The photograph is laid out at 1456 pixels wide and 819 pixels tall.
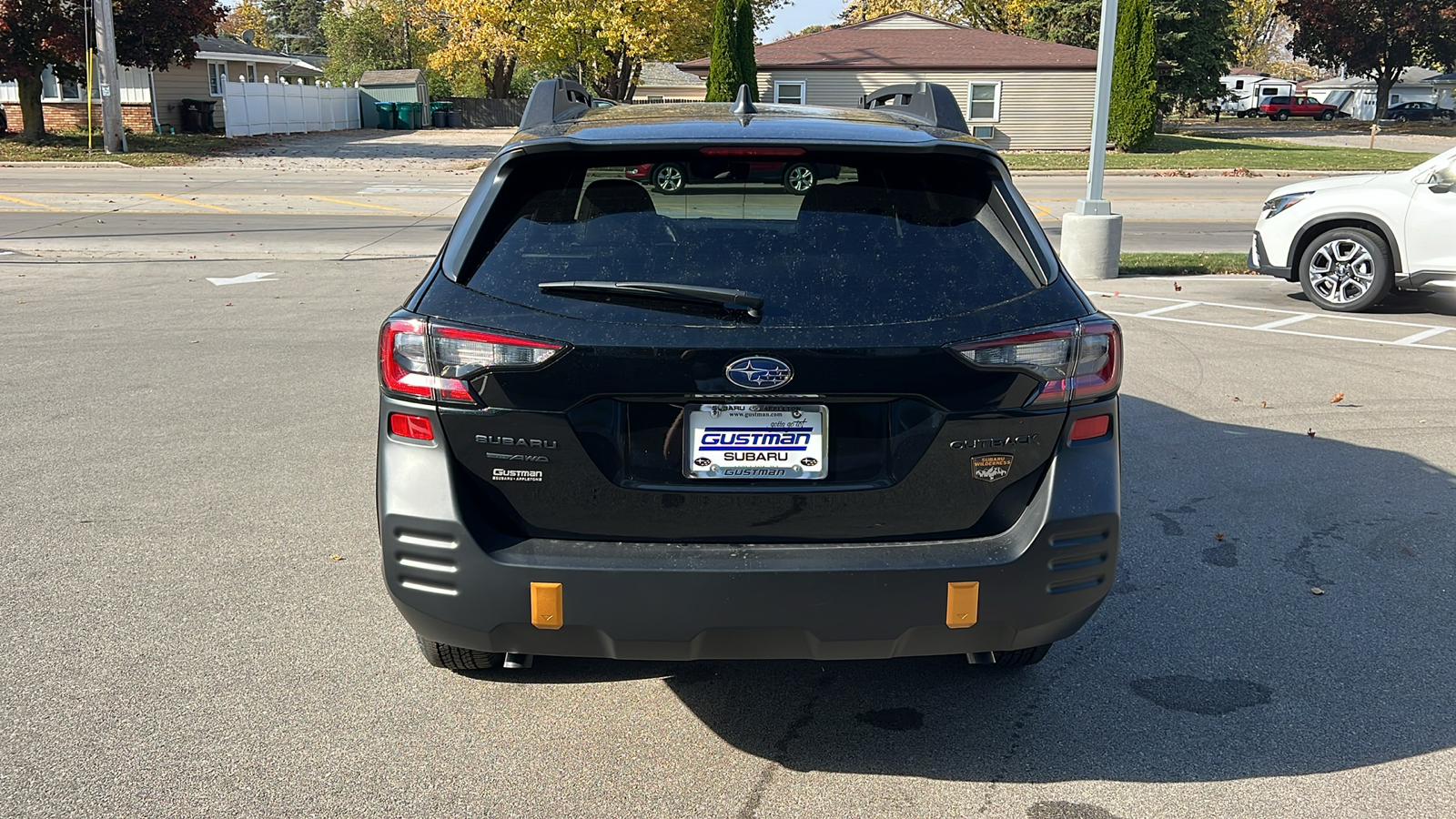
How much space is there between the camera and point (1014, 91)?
4144 centimetres

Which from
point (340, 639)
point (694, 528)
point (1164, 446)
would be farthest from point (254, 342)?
point (694, 528)

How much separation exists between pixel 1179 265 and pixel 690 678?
12.0 metres

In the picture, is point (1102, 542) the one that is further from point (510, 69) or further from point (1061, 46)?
point (510, 69)

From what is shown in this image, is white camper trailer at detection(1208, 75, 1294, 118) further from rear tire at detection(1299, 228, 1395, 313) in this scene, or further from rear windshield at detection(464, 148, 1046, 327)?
rear windshield at detection(464, 148, 1046, 327)

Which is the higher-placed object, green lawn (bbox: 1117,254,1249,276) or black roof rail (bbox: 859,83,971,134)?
black roof rail (bbox: 859,83,971,134)

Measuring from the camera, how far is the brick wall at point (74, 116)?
142 feet

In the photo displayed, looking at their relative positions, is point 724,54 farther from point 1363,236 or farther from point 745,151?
point 745,151

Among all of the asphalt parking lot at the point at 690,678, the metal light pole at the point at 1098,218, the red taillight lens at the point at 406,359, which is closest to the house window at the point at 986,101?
the metal light pole at the point at 1098,218

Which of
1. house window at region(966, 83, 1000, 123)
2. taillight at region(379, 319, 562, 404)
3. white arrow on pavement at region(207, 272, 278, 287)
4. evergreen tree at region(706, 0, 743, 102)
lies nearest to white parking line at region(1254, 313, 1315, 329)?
taillight at region(379, 319, 562, 404)

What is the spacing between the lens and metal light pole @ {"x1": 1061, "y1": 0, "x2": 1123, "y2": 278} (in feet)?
41.8

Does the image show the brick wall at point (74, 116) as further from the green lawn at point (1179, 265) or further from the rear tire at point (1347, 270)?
the rear tire at point (1347, 270)

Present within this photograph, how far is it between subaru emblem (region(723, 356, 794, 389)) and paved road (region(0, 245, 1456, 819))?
3.74 feet

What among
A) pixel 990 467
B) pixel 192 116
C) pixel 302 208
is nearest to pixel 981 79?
pixel 302 208

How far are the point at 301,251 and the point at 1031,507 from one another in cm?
1453
